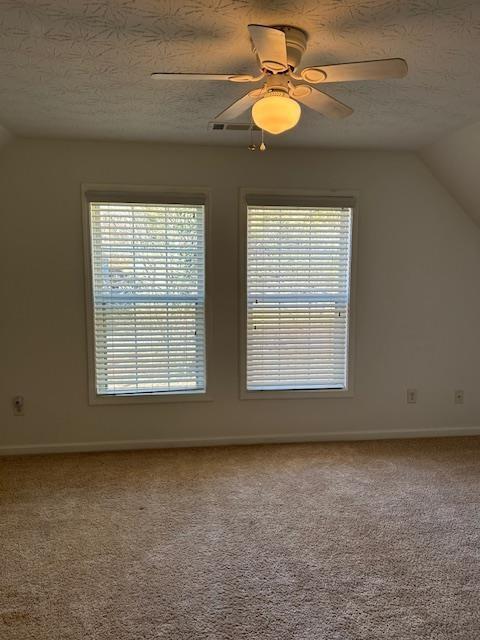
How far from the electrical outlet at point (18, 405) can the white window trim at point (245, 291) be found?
5.67 feet

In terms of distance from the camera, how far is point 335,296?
3.72 m

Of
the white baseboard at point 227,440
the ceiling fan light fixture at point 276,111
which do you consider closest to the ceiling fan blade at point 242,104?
the ceiling fan light fixture at point 276,111

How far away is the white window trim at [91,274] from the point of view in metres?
3.41

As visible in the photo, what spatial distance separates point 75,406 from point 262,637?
2344 millimetres

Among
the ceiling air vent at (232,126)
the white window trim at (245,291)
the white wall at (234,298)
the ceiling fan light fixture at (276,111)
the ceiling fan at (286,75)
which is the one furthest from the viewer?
the white window trim at (245,291)

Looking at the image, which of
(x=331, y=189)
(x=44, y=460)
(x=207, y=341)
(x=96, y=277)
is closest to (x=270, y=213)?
(x=331, y=189)

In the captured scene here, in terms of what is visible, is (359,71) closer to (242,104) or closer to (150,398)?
(242,104)

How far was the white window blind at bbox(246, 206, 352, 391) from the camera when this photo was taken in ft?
11.8

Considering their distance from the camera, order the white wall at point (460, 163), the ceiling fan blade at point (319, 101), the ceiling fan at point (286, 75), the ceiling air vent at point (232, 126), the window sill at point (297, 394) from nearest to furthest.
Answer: the ceiling fan at point (286, 75)
the ceiling fan blade at point (319, 101)
the ceiling air vent at point (232, 126)
the white wall at point (460, 163)
the window sill at point (297, 394)

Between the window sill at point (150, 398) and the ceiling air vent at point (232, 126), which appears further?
the window sill at point (150, 398)

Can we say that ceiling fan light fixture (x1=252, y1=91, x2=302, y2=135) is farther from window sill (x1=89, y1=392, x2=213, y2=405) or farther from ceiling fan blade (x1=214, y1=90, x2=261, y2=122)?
window sill (x1=89, y1=392, x2=213, y2=405)

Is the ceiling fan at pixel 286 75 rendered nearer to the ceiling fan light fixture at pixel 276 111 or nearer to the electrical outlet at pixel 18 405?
the ceiling fan light fixture at pixel 276 111

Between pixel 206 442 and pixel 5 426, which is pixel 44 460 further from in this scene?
pixel 206 442

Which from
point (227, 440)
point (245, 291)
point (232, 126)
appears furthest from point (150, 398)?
point (232, 126)
